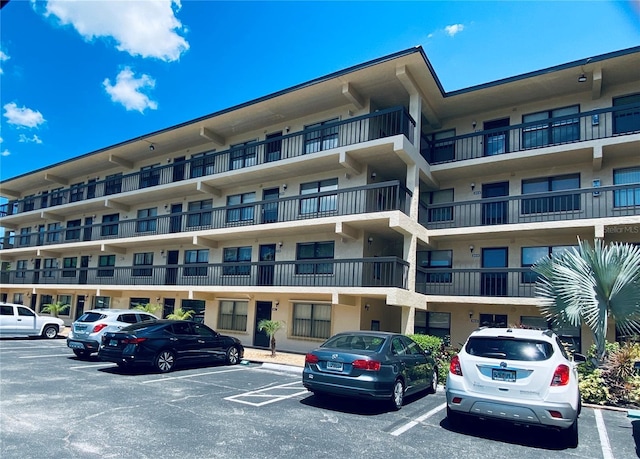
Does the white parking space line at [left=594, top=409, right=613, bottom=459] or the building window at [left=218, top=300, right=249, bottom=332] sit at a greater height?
the building window at [left=218, top=300, right=249, bottom=332]

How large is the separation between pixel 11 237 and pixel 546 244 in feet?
125

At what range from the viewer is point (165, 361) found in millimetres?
12727

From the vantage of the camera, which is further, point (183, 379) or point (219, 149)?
point (219, 149)

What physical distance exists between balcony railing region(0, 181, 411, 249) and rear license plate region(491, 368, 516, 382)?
8926mm

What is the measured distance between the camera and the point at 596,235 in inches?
571

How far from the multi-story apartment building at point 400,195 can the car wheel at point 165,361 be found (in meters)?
5.71

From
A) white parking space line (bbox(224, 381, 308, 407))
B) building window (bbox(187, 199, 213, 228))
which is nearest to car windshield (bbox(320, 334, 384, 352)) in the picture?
Answer: white parking space line (bbox(224, 381, 308, 407))

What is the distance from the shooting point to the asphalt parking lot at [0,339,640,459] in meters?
6.24

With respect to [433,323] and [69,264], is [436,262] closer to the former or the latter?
[433,323]

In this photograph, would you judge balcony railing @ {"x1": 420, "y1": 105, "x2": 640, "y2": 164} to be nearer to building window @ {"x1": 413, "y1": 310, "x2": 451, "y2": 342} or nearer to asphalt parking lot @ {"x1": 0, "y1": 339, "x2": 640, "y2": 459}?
building window @ {"x1": 413, "y1": 310, "x2": 451, "y2": 342}

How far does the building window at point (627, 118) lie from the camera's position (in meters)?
15.5

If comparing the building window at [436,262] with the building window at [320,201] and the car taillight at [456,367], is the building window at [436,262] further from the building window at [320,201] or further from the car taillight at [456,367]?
the car taillight at [456,367]

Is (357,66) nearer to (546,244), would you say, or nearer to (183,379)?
(546,244)

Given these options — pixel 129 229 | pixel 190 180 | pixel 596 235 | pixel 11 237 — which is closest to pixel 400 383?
pixel 596 235
